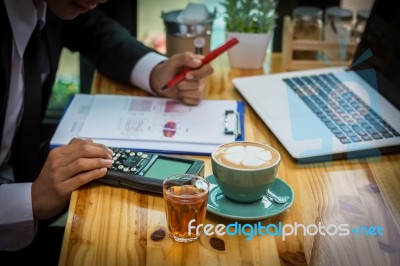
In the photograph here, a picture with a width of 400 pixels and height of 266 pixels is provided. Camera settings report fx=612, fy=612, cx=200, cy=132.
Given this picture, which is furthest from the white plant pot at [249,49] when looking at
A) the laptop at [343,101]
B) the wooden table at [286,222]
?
the wooden table at [286,222]

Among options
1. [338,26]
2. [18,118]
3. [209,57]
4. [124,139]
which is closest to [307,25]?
[338,26]

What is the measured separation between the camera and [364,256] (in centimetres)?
87

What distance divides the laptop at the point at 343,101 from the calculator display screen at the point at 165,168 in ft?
0.70

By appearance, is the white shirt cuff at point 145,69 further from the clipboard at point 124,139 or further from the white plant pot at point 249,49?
the white plant pot at point 249,49

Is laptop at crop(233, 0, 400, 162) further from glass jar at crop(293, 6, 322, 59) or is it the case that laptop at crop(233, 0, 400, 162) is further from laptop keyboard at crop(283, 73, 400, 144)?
glass jar at crop(293, 6, 322, 59)

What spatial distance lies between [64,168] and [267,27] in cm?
76

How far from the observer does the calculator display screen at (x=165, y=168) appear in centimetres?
105

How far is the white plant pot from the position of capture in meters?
1.61

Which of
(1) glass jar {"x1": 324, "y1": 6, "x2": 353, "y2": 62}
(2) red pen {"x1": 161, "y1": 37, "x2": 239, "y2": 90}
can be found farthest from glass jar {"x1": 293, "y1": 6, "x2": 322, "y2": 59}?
(2) red pen {"x1": 161, "y1": 37, "x2": 239, "y2": 90}

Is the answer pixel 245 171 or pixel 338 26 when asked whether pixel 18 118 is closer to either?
pixel 245 171

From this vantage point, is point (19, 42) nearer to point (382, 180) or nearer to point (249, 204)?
point (249, 204)

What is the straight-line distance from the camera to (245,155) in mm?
971

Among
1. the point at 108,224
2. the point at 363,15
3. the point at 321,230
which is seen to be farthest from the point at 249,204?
the point at 363,15

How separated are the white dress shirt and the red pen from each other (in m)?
0.08
